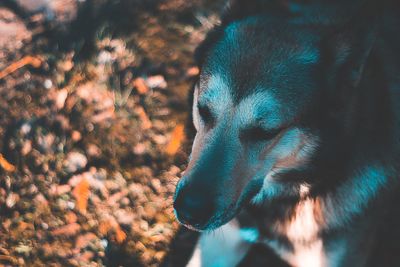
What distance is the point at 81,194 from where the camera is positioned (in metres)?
3.12

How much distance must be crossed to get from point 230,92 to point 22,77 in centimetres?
215

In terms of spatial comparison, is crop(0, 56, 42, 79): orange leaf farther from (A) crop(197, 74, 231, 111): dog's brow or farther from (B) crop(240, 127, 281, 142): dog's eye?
(B) crop(240, 127, 281, 142): dog's eye

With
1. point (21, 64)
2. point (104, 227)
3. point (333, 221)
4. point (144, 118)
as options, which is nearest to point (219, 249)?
point (333, 221)

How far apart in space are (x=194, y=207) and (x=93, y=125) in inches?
63.6

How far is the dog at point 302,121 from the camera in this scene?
1944mm

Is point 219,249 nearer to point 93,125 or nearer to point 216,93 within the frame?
point 216,93

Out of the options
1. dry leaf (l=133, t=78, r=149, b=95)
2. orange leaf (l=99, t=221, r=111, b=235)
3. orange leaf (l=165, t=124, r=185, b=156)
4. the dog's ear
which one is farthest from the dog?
dry leaf (l=133, t=78, r=149, b=95)

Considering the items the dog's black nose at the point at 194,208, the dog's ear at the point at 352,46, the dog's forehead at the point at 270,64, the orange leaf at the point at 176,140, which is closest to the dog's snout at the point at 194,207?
the dog's black nose at the point at 194,208

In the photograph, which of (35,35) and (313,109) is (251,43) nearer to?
(313,109)

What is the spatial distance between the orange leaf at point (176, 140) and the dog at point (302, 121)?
98 centimetres

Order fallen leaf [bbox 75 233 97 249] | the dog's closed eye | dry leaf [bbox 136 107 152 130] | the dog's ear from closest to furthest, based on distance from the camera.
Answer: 1. the dog's ear
2. the dog's closed eye
3. fallen leaf [bbox 75 233 97 249]
4. dry leaf [bbox 136 107 152 130]

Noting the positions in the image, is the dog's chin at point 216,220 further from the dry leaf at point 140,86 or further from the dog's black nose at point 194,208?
the dry leaf at point 140,86

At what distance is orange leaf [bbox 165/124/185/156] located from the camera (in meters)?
3.26

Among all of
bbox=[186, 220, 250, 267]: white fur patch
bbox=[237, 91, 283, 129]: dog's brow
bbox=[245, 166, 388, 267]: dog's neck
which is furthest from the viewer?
bbox=[186, 220, 250, 267]: white fur patch
